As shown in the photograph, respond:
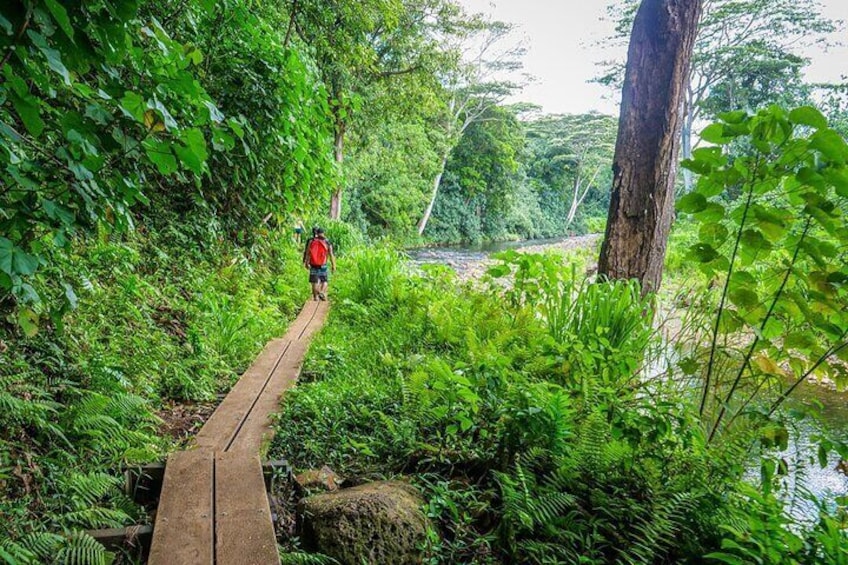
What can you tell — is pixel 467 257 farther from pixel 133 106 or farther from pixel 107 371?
pixel 133 106

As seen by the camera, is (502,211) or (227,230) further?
(502,211)

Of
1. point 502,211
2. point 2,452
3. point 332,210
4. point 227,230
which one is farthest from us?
point 502,211

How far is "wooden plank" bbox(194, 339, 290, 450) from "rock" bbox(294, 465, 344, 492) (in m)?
0.67

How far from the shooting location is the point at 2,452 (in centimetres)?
210

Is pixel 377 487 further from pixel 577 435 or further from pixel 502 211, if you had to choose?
pixel 502 211

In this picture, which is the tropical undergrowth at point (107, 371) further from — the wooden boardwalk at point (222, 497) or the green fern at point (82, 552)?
the wooden boardwalk at point (222, 497)

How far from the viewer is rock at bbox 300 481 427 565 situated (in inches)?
77.6

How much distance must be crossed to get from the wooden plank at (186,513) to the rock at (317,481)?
1.54ft

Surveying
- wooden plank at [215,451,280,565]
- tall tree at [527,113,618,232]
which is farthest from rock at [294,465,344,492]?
tall tree at [527,113,618,232]

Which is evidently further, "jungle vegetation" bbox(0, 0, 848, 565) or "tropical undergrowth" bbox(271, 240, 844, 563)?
"tropical undergrowth" bbox(271, 240, 844, 563)

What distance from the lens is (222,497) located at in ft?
7.39

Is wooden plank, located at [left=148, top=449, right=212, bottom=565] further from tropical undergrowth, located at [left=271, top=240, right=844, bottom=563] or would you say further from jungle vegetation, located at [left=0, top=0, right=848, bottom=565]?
tropical undergrowth, located at [left=271, top=240, right=844, bottom=563]

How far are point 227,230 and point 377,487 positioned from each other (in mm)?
5483

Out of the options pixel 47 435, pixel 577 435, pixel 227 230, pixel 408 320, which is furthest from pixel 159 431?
pixel 227 230
